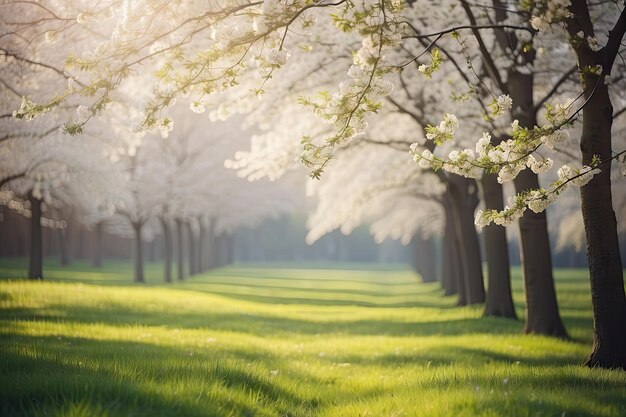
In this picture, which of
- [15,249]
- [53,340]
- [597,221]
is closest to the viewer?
[597,221]

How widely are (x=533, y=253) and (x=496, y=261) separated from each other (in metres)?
4.03

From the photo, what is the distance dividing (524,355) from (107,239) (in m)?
60.8

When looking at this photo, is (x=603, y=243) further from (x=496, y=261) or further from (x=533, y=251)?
(x=496, y=261)

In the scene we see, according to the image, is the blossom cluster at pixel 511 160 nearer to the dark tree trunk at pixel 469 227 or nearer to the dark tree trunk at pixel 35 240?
the dark tree trunk at pixel 469 227

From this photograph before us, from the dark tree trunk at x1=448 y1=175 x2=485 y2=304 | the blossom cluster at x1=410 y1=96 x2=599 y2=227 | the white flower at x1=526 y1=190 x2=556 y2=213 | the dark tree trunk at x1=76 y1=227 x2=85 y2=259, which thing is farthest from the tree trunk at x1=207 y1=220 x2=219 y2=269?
the white flower at x1=526 y1=190 x2=556 y2=213

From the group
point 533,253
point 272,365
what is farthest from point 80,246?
Answer: point 272,365

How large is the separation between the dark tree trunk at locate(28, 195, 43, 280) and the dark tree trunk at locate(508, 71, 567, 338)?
1820 centimetres

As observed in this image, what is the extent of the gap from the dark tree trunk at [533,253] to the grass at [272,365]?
0.51 m

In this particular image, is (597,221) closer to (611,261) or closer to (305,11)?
(611,261)

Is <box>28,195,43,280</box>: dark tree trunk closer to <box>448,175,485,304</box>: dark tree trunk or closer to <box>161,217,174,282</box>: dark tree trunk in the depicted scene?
<box>161,217,174,282</box>: dark tree trunk

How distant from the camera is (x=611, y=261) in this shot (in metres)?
7.09

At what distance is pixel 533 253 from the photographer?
439 inches

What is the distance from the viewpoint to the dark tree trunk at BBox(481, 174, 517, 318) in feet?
47.8

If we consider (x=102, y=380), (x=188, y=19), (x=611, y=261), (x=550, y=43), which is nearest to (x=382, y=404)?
(x=102, y=380)
